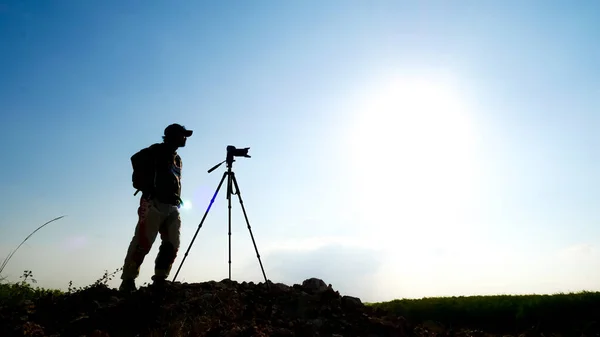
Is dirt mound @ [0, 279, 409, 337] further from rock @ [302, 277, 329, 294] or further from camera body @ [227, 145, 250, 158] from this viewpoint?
camera body @ [227, 145, 250, 158]

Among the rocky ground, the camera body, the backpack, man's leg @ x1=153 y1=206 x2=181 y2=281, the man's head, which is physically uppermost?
the man's head

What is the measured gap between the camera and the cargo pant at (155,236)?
7.87m

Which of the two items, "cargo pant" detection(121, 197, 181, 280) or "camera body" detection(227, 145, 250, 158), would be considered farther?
"camera body" detection(227, 145, 250, 158)

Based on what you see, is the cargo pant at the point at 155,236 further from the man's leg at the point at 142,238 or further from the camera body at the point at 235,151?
the camera body at the point at 235,151

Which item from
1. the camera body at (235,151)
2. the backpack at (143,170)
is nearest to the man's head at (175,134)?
the backpack at (143,170)

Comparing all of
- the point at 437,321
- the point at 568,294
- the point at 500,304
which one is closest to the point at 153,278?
→ the point at 437,321

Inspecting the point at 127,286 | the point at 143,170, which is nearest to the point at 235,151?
the point at 143,170

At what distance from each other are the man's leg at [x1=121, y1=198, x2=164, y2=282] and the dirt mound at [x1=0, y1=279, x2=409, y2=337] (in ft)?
1.43

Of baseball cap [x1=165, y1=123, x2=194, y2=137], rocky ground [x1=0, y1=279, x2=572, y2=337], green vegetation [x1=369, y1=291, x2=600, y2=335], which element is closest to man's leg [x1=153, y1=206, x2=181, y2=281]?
rocky ground [x1=0, y1=279, x2=572, y2=337]

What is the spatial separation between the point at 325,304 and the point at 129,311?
3327mm

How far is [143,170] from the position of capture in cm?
812

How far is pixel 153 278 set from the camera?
8141 millimetres

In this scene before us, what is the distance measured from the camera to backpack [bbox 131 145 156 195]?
8047mm

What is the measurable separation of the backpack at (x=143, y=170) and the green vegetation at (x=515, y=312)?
18.8 ft
